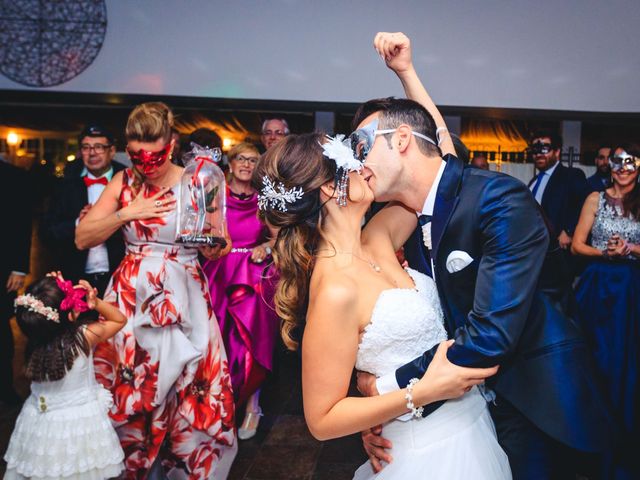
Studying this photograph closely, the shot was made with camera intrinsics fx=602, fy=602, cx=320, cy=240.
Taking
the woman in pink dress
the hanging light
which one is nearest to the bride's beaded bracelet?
the woman in pink dress

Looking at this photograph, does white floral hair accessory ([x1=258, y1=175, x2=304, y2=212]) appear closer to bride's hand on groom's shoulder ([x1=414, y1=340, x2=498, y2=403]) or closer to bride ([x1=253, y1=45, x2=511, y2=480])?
bride ([x1=253, y1=45, x2=511, y2=480])

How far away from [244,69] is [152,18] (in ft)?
3.87

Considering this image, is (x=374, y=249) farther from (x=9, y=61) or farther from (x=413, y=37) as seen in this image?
(x=9, y=61)

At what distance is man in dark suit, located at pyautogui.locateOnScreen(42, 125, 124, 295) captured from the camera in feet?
11.3

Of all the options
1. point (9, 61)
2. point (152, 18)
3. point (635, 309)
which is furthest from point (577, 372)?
point (9, 61)

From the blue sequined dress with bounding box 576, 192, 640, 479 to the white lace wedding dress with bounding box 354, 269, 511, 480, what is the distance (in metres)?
2.02

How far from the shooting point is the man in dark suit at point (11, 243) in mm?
4059

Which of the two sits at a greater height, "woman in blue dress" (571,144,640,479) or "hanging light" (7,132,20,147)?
"hanging light" (7,132,20,147)

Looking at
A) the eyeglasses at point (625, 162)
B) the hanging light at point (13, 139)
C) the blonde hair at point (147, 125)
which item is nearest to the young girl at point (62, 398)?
the blonde hair at point (147, 125)

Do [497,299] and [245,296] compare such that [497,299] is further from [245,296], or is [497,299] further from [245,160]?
[245,160]

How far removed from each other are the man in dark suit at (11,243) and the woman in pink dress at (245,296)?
1382 mm

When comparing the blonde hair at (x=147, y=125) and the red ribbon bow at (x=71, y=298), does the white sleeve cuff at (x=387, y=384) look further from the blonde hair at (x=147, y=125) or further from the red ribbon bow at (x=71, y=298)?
the blonde hair at (x=147, y=125)

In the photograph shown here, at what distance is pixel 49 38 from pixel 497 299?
708cm

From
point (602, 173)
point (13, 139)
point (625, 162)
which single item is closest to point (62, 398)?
point (625, 162)
